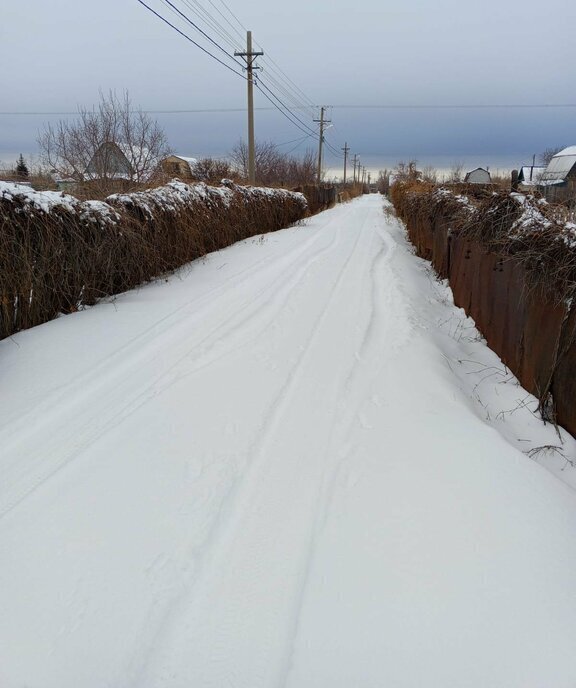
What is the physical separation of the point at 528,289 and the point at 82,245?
441 centimetres

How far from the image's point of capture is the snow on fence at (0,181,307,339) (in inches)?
164

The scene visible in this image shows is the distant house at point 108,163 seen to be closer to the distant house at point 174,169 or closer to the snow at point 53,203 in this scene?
the distant house at point 174,169

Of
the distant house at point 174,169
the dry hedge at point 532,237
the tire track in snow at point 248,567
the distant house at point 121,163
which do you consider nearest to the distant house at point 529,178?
the dry hedge at point 532,237

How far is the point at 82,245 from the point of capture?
495cm

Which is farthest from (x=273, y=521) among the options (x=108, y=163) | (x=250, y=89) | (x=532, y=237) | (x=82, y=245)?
(x=250, y=89)

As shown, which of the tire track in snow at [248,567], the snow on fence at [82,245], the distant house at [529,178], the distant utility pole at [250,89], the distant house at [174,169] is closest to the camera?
the tire track in snow at [248,567]

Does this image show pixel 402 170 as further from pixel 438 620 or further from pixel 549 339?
pixel 438 620

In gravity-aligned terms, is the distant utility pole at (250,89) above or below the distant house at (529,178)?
above

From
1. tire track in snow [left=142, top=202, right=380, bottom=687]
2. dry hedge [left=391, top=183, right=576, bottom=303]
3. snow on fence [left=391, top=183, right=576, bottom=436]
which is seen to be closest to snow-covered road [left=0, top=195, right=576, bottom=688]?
tire track in snow [left=142, top=202, right=380, bottom=687]

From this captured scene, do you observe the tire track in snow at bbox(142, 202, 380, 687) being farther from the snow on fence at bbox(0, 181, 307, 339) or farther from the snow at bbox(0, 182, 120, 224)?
the snow at bbox(0, 182, 120, 224)

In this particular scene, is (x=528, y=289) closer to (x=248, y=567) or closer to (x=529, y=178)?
(x=248, y=567)

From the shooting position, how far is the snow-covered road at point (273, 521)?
1587 mm

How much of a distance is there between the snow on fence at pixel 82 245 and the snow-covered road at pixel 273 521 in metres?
0.61

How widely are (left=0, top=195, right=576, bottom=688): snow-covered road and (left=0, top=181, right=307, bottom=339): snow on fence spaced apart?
606 mm
